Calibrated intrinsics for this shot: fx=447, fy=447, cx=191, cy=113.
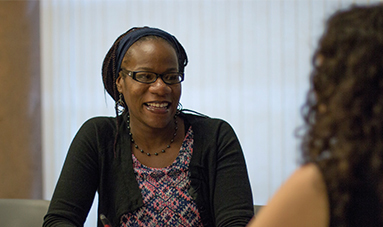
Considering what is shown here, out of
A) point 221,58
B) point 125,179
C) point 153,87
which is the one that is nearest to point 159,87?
point 153,87

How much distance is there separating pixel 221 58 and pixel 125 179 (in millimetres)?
1688

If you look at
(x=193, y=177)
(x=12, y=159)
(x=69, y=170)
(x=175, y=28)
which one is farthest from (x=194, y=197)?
(x=12, y=159)

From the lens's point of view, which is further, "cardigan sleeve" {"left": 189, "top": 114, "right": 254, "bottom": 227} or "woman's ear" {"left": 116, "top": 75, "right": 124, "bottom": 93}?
"woman's ear" {"left": 116, "top": 75, "right": 124, "bottom": 93}

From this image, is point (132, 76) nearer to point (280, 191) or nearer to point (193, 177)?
point (193, 177)

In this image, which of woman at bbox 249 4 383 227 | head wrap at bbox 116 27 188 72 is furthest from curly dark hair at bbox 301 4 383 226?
head wrap at bbox 116 27 188 72

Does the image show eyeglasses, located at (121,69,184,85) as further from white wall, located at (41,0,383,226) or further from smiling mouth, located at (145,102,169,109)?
white wall, located at (41,0,383,226)

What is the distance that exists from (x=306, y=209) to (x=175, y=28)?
2.65 m

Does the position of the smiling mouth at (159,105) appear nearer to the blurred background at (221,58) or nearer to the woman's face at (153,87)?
the woman's face at (153,87)

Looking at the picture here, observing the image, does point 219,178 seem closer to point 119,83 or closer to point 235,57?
point 119,83

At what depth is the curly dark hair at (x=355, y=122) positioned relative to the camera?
0.67 metres

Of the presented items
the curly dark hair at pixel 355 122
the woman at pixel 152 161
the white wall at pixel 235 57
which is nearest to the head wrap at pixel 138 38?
the woman at pixel 152 161

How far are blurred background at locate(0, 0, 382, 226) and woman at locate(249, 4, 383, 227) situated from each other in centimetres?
241

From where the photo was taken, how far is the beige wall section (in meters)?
3.15

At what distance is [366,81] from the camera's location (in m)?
0.68
